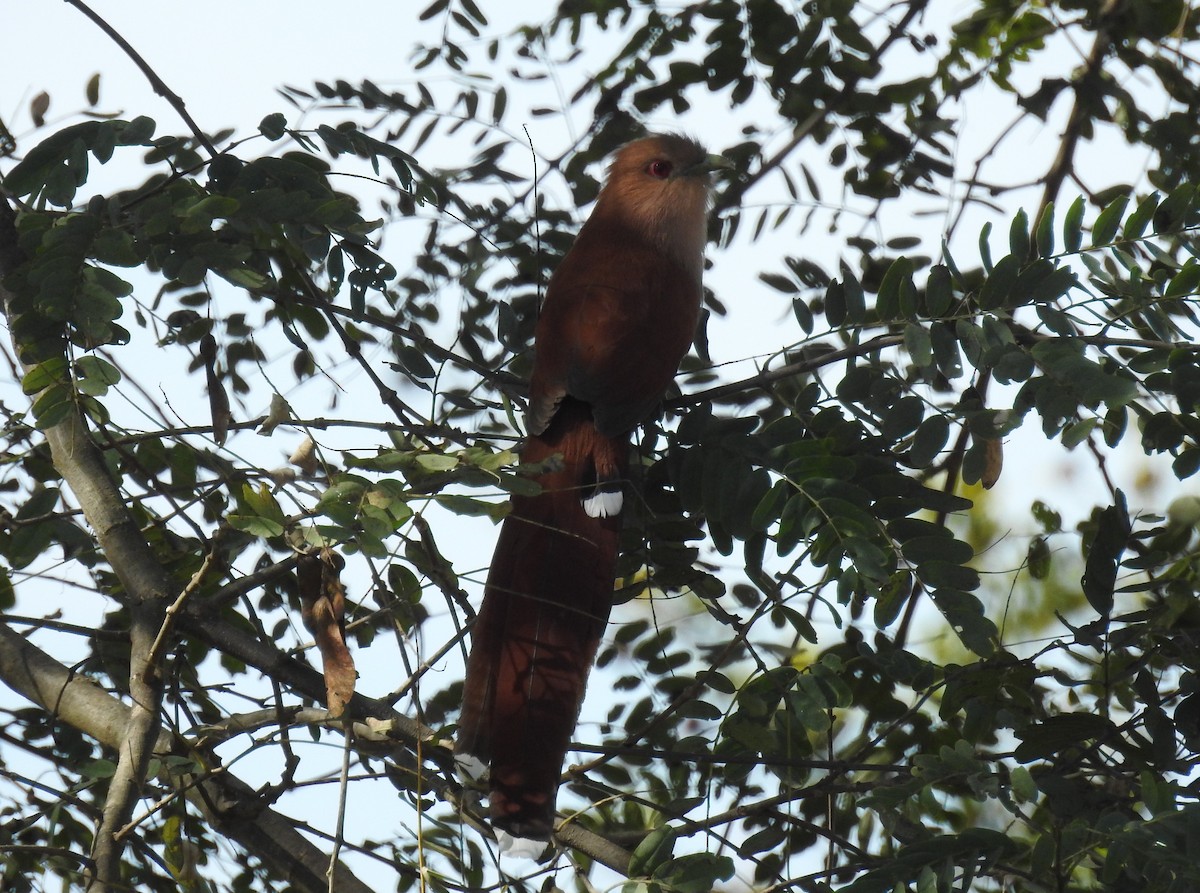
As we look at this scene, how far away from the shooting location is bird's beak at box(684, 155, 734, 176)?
131 inches

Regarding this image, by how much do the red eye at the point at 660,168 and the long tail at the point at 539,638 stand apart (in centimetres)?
104

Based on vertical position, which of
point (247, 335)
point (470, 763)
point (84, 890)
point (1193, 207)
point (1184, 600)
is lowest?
point (84, 890)

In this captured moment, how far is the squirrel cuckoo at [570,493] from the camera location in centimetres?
209

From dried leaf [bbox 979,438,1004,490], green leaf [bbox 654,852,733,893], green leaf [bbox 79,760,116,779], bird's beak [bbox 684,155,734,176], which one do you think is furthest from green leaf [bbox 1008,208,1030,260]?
green leaf [bbox 79,760,116,779]

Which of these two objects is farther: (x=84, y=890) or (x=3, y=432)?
(x=3, y=432)

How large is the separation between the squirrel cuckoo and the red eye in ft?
0.39

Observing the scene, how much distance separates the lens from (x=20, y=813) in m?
2.48

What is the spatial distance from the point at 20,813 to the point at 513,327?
1.47 m

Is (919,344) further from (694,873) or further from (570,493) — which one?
(694,873)

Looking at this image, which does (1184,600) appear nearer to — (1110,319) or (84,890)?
(1110,319)

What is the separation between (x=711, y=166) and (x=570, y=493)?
1292 millimetres

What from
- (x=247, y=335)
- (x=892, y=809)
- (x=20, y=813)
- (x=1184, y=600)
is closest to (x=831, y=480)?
(x=892, y=809)

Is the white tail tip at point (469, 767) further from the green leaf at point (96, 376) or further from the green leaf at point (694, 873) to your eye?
the green leaf at point (96, 376)

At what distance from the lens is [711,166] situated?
3.33 meters
